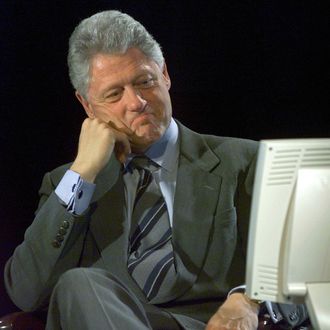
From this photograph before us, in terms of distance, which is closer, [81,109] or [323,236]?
[323,236]

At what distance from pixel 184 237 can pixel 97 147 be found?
1.29ft

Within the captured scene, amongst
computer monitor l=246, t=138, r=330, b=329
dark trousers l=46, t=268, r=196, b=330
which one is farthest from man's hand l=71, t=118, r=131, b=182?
computer monitor l=246, t=138, r=330, b=329

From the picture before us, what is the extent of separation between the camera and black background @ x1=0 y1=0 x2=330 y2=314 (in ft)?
8.13

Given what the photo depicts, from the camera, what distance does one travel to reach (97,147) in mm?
2027

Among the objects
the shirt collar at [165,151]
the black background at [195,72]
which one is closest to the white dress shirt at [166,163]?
the shirt collar at [165,151]

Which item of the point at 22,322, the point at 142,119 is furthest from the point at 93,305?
the point at 142,119

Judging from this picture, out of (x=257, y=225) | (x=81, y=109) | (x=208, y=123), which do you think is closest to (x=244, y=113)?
(x=208, y=123)

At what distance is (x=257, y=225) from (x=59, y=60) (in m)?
1.52

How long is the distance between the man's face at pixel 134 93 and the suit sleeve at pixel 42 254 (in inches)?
13.0

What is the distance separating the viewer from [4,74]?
2.52 metres

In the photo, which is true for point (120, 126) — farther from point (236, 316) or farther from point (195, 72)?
point (236, 316)

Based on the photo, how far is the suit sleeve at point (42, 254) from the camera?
6.30 feet

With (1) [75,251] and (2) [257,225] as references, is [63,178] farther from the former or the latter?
(2) [257,225]

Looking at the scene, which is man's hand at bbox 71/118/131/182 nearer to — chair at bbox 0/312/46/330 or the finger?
the finger
